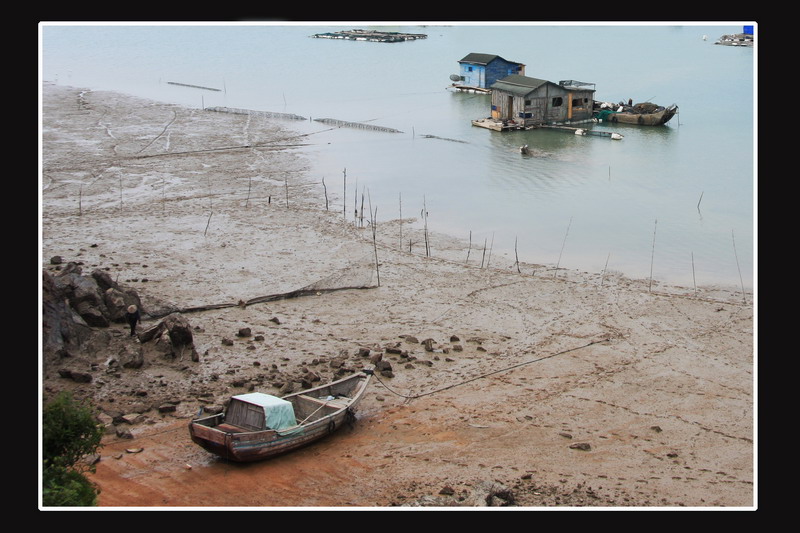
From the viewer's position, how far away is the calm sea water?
27.6m

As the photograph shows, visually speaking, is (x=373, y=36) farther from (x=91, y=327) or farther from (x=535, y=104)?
(x=91, y=327)

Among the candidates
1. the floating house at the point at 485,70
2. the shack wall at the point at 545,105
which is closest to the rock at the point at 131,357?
the shack wall at the point at 545,105

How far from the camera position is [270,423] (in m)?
14.3

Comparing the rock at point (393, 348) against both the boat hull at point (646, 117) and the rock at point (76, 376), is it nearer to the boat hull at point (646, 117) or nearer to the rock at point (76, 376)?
the rock at point (76, 376)

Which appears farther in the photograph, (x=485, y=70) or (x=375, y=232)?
(x=485, y=70)

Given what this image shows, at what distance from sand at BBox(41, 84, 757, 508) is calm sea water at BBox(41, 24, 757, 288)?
2.84m

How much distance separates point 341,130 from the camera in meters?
45.1

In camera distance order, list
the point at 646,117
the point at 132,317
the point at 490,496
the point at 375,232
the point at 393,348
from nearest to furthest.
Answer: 1. the point at 490,496
2. the point at 132,317
3. the point at 393,348
4. the point at 375,232
5. the point at 646,117

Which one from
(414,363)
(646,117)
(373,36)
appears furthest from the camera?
(373,36)

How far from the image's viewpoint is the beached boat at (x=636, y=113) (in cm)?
4647

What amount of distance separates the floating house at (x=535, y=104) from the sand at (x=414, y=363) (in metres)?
17.8

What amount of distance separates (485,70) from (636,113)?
12985 millimetres

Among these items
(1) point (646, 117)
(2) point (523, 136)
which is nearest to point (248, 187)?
(2) point (523, 136)

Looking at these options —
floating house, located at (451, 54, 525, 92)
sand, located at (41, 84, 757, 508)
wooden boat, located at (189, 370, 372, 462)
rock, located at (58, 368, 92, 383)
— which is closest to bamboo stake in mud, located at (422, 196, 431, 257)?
sand, located at (41, 84, 757, 508)
